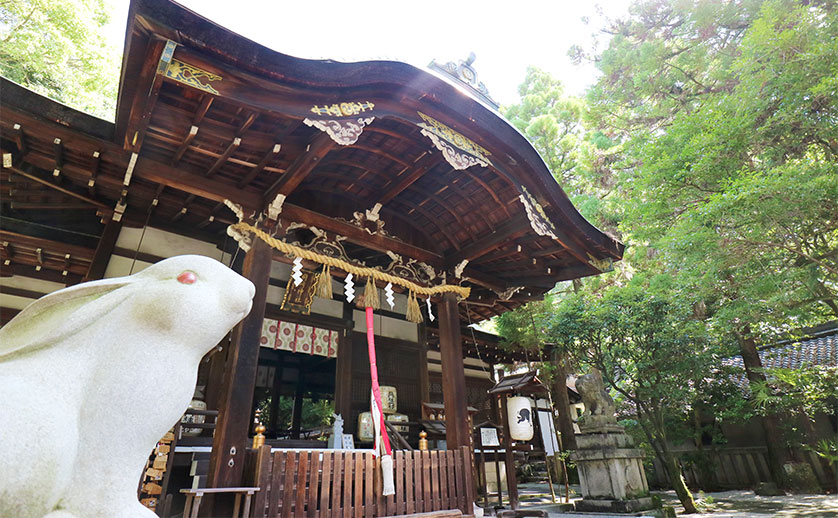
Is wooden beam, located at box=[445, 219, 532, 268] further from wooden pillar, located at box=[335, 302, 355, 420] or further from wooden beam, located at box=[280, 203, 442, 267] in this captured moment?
wooden pillar, located at box=[335, 302, 355, 420]

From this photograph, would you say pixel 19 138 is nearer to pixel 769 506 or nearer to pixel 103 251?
pixel 103 251

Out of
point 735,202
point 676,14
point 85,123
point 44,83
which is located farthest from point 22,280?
point 676,14

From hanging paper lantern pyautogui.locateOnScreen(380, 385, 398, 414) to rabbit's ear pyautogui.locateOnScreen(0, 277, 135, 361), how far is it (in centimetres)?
684

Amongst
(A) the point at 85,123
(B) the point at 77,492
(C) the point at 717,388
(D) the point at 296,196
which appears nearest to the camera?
(B) the point at 77,492

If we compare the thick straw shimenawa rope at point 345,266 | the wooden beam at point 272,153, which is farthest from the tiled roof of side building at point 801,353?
the wooden beam at point 272,153

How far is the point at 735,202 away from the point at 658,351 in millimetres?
3335

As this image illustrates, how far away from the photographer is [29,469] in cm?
152

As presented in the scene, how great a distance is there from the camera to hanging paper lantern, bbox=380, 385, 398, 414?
8297 mm

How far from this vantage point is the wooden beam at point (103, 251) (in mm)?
5973

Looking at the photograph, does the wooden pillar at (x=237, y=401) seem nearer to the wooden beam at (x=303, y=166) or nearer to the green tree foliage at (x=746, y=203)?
the wooden beam at (x=303, y=166)

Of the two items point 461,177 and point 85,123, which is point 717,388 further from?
point 85,123

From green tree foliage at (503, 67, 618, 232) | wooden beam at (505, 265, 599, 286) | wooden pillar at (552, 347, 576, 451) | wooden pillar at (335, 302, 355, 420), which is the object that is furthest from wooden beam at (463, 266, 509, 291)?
green tree foliage at (503, 67, 618, 232)

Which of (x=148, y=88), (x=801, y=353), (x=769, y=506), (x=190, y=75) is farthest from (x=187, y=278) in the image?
(x=801, y=353)

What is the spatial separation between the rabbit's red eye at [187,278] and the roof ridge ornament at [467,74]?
5041 millimetres
